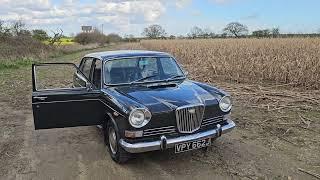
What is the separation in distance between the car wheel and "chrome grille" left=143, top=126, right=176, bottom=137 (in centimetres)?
49

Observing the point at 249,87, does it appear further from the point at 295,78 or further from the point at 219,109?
the point at 219,109

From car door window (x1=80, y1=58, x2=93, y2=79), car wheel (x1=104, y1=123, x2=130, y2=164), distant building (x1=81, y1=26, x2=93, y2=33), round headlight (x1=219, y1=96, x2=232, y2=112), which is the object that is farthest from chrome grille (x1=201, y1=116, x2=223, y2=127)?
distant building (x1=81, y1=26, x2=93, y2=33)

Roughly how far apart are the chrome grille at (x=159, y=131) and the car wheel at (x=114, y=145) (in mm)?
492

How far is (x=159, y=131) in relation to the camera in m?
5.51

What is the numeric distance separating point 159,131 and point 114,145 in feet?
3.12

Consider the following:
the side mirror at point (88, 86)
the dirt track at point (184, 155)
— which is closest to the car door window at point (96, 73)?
the side mirror at point (88, 86)

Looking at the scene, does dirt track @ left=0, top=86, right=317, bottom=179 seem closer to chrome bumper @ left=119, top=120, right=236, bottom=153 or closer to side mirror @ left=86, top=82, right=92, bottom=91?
chrome bumper @ left=119, top=120, right=236, bottom=153

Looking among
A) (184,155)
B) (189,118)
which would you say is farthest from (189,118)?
(184,155)

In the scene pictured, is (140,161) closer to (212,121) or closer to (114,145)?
(114,145)

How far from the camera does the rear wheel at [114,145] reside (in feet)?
19.2

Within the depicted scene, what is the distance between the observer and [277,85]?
12062 mm

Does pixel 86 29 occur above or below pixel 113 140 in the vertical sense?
above

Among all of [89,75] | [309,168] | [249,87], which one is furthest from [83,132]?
[249,87]

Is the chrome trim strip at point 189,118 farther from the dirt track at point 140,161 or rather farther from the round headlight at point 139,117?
the dirt track at point 140,161
